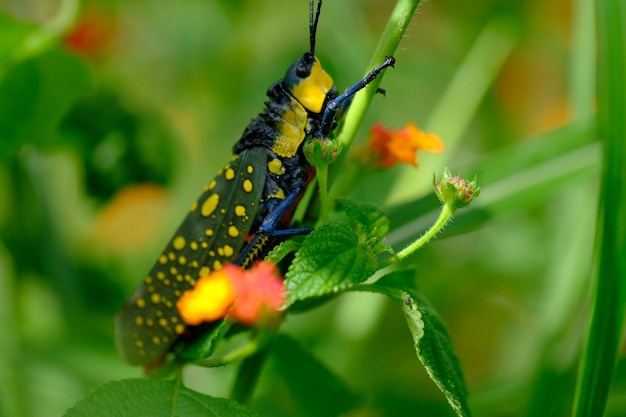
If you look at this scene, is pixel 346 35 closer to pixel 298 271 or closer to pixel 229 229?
pixel 229 229

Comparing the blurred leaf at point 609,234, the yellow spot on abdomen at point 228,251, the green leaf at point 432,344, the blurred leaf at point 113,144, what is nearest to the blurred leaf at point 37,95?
the blurred leaf at point 113,144

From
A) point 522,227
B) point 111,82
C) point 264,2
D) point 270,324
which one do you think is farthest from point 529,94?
point 270,324

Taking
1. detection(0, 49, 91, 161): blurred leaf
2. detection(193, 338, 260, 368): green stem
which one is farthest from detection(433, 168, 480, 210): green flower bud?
detection(0, 49, 91, 161): blurred leaf

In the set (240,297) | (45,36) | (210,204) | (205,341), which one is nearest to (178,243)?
(210,204)

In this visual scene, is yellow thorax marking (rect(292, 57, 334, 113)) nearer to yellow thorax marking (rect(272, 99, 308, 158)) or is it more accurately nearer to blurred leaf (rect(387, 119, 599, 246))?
yellow thorax marking (rect(272, 99, 308, 158))

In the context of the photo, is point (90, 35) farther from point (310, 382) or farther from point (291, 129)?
point (310, 382)

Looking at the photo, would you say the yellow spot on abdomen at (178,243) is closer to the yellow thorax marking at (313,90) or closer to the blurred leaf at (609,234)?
the yellow thorax marking at (313,90)
